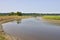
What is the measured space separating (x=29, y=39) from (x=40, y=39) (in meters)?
1.25

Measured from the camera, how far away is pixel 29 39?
53.7ft

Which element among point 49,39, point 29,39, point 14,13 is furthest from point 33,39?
point 14,13

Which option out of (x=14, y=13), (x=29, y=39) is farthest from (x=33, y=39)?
(x=14, y=13)

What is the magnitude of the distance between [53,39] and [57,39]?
18.4 inches

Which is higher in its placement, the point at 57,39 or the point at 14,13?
the point at 57,39

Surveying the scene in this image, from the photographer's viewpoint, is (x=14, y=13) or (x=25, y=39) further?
(x=14, y=13)

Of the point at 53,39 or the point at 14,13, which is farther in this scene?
the point at 14,13

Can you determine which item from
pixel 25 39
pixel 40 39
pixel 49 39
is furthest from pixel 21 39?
pixel 49 39

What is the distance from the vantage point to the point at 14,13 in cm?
13950

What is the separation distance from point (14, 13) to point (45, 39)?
124m

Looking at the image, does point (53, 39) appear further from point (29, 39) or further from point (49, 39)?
point (29, 39)

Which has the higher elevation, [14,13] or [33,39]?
[33,39]

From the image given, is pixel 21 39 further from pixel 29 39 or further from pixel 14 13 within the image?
pixel 14 13

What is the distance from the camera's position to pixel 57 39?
54.4ft
